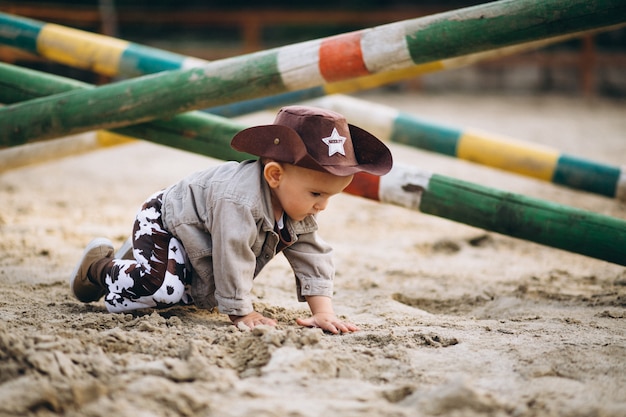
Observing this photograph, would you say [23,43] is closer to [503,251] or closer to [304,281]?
[304,281]

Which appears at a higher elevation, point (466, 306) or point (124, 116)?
point (124, 116)

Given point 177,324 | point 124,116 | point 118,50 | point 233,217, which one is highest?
point 118,50

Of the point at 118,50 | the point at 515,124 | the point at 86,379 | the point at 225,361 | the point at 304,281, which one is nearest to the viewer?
the point at 86,379

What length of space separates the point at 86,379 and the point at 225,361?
34 centimetres

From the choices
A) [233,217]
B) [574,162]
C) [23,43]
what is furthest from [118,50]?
[574,162]

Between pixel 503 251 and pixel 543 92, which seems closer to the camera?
pixel 503 251

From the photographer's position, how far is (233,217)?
210cm

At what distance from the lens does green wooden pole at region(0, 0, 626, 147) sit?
2.12 meters

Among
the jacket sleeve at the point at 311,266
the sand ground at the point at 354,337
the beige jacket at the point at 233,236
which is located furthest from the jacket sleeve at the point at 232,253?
the jacket sleeve at the point at 311,266

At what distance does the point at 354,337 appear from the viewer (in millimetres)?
2049

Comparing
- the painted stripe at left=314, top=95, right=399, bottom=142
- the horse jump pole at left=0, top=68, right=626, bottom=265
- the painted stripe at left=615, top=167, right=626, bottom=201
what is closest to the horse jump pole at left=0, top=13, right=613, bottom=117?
the painted stripe at left=314, top=95, right=399, bottom=142

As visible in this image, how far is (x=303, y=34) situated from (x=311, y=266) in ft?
34.6

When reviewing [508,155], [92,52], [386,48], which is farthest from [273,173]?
[508,155]

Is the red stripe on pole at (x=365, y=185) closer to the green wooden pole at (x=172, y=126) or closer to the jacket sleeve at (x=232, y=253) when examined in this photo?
the green wooden pole at (x=172, y=126)
